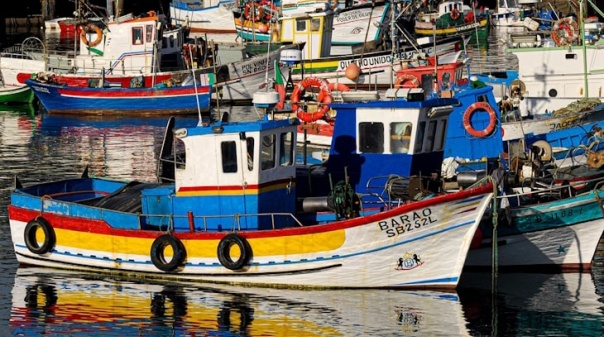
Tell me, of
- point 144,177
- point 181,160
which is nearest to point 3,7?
point 144,177

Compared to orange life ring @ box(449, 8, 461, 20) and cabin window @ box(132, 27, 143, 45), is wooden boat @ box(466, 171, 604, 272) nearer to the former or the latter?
cabin window @ box(132, 27, 143, 45)

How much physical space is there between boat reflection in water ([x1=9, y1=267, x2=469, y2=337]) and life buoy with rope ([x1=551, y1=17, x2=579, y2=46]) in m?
19.5

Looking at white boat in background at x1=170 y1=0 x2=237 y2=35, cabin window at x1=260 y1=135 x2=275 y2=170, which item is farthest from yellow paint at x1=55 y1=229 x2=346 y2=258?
white boat in background at x1=170 y1=0 x2=237 y2=35

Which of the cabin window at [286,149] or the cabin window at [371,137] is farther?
the cabin window at [371,137]

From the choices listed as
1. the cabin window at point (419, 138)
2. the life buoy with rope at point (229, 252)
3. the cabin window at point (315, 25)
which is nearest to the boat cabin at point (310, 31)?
the cabin window at point (315, 25)

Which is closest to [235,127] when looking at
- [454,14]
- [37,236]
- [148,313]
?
[148,313]

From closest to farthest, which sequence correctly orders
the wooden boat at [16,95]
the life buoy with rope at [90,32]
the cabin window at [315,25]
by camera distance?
the cabin window at [315,25] → the life buoy with rope at [90,32] → the wooden boat at [16,95]

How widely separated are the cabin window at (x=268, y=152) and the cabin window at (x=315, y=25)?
31.0 metres

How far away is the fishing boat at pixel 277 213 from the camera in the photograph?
22875mm

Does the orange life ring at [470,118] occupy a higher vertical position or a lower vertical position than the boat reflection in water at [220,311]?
higher

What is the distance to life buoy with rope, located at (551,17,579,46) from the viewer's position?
134 ft

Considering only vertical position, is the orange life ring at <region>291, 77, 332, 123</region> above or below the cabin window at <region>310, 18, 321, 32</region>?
below

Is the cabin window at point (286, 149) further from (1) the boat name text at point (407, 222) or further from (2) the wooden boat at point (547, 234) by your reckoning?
(2) the wooden boat at point (547, 234)

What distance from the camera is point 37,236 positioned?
25594 mm
